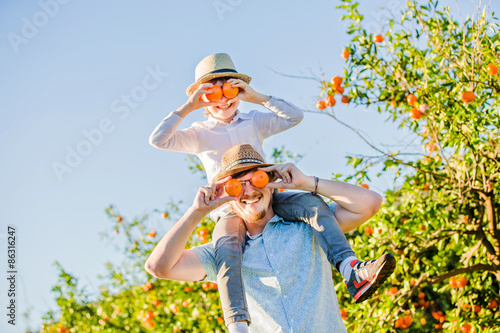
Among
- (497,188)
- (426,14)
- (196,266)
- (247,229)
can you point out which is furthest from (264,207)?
(426,14)

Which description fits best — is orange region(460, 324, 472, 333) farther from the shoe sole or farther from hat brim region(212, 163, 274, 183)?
hat brim region(212, 163, 274, 183)

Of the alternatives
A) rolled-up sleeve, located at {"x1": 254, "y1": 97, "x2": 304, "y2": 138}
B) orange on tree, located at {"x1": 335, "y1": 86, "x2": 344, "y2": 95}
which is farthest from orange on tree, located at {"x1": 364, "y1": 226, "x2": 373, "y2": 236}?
rolled-up sleeve, located at {"x1": 254, "y1": 97, "x2": 304, "y2": 138}

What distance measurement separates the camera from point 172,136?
2.33m

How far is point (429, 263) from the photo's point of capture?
3785 millimetres

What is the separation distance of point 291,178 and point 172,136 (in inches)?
24.5

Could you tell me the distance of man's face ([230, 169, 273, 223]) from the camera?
2.16 metres

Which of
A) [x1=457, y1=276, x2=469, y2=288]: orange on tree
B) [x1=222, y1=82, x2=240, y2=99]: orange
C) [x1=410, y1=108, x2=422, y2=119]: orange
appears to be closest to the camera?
[x1=222, y1=82, x2=240, y2=99]: orange

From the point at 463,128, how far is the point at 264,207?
2013 mm

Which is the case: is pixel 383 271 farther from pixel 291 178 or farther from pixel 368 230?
pixel 368 230

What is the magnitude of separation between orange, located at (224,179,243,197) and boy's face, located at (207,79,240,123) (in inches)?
20.2

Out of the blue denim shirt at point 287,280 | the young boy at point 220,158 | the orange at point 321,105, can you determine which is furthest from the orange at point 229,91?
the orange at point 321,105

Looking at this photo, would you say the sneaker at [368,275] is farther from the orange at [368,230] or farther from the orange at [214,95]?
the orange at [368,230]

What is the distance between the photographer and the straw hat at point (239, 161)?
213cm

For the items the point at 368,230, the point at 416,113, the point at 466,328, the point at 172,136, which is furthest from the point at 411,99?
the point at 172,136
